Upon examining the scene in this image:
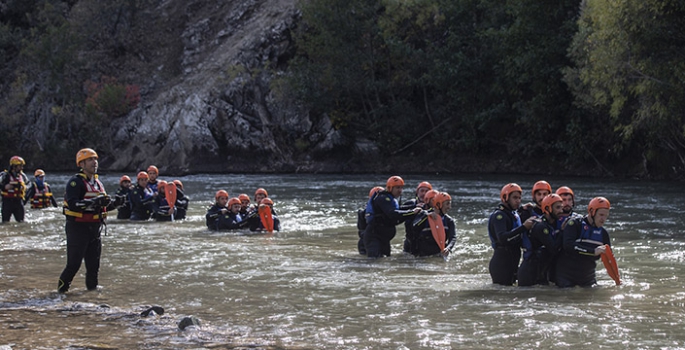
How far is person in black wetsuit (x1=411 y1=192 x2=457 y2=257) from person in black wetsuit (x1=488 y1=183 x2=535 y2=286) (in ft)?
7.59

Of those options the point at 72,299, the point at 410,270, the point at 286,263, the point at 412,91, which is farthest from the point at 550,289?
the point at 412,91

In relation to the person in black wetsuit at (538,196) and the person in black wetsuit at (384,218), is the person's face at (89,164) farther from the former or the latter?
the person in black wetsuit at (538,196)

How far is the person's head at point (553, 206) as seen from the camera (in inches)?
400

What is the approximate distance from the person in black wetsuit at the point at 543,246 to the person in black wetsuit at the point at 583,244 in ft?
0.60

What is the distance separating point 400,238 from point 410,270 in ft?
14.7

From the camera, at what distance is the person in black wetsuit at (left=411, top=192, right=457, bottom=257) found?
12961mm

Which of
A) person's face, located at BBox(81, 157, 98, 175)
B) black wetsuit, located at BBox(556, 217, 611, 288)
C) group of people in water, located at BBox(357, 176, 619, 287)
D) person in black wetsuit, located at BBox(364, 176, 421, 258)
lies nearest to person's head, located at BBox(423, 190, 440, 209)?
person in black wetsuit, located at BBox(364, 176, 421, 258)

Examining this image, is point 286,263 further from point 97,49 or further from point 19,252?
point 97,49

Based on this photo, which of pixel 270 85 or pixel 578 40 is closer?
pixel 578 40

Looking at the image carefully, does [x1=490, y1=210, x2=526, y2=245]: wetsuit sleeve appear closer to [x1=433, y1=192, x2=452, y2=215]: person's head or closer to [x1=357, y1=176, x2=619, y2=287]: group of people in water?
[x1=357, y1=176, x2=619, y2=287]: group of people in water

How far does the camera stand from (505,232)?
10.3m

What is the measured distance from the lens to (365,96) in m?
46.6

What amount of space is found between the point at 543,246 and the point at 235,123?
3730 centimetres

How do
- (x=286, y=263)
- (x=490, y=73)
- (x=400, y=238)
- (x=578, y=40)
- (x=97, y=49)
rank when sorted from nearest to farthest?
1. (x=286, y=263)
2. (x=400, y=238)
3. (x=578, y=40)
4. (x=490, y=73)
5. (x=97, y=49)
